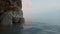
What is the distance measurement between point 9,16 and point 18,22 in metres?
1.60

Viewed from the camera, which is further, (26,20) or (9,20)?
(26,20)

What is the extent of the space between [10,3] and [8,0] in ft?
1.37

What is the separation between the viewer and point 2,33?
8914 millimetres

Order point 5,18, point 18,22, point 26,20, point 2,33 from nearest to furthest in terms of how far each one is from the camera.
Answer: point 2,33
point 5,18
point 18,22
point 26,20

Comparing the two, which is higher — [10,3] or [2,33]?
[10,3]

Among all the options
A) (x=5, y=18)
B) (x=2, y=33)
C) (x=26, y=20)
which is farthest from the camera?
(x=26, y=20)

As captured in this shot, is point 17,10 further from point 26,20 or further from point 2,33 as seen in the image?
point 2,33

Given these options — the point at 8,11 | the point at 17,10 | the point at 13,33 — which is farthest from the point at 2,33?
the point at 17,10

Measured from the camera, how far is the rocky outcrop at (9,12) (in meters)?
14.0

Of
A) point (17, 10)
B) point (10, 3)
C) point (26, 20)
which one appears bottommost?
point (26, 20)

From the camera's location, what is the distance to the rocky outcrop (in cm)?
1397

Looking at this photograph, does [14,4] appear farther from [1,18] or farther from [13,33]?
[13,33]

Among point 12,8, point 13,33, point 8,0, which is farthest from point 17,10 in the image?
point 13,33

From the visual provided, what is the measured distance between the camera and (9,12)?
1466 cm
